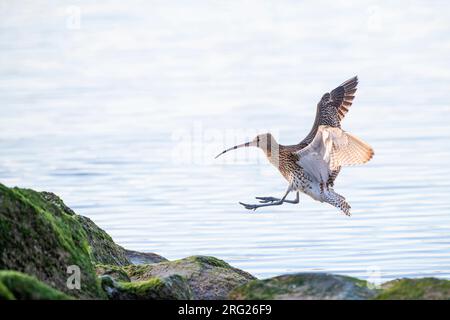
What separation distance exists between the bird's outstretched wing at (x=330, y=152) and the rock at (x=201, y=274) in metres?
2.08

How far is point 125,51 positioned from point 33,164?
1243 centimetres

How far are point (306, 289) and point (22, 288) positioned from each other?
2.17 metres

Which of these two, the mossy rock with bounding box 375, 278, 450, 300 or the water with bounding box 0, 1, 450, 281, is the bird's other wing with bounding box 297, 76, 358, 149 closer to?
the water with bounding box 0, 1, 450, 281

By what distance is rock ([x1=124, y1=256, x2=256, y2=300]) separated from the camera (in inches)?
382

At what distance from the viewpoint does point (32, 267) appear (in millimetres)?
8273

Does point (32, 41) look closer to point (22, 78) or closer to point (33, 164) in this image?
point (22, 78)

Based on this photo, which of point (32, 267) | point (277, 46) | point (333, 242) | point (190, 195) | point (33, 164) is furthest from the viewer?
point (277, 46)

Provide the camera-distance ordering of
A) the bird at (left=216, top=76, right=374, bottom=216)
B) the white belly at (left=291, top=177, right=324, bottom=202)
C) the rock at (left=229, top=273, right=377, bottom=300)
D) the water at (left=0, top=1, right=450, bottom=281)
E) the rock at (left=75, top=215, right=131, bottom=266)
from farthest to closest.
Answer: the water at (left=0, top=1, right=450, bottom=281) → the white belly at (left=291, top=177, right=324, bottom=202) → the bird at (left=216, top=76, right=374, bottom=216) → the rock at (left=75, top=215, right=131, bottom=266) → the rock at (left=229, top=273, right=377, bottom=300)

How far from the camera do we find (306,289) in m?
8.51

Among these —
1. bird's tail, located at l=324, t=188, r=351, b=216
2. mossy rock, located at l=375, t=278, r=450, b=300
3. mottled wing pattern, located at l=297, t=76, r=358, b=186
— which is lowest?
mossy rock, located at l=375, t=278, r=450, b=300

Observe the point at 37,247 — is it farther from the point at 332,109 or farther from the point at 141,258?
the point at 332,109

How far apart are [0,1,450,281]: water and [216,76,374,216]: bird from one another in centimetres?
77

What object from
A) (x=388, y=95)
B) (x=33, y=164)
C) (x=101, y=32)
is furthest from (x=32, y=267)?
(x=101, y=32)

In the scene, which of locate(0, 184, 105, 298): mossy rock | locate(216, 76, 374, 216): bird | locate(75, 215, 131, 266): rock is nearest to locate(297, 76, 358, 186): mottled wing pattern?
locate(216, 76, 374, 216): bird
